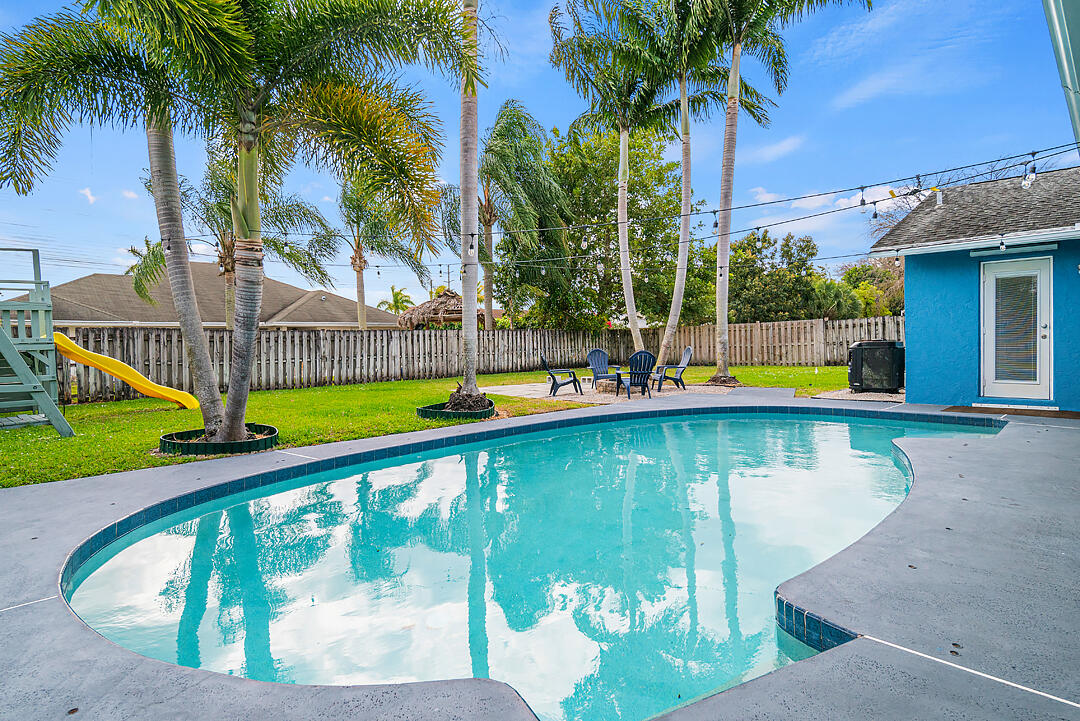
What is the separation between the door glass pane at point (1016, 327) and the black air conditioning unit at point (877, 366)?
1.70 m

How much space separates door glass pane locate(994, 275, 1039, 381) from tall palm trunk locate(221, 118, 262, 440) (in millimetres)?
9651

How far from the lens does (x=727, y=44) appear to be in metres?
12.5

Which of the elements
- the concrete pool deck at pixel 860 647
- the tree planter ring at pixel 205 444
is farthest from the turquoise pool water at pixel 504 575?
the tree planter ring at pixel 205 444

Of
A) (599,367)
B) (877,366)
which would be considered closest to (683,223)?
(599,367)

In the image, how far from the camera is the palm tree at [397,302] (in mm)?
39125

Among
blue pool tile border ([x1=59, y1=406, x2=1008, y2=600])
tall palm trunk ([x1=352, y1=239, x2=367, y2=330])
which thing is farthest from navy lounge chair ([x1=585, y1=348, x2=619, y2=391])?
tall palm trunk ([x1=352, y1=239, x2=367, y2=330])

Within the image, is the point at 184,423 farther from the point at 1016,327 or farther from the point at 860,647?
the point at 1016,327

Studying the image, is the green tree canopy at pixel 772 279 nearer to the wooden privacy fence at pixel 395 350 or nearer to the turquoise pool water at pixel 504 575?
the wooden privacy fence at pixel 395 350

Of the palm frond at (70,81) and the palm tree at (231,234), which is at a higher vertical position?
the palm tree at (231,234)

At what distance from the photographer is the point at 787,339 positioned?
62.9ft

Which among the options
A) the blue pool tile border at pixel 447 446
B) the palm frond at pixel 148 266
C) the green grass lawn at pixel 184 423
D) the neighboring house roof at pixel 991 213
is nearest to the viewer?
the blue pool tile border at pixel 447 446

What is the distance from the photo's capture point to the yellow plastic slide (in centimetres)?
882

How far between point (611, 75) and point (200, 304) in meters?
15.9

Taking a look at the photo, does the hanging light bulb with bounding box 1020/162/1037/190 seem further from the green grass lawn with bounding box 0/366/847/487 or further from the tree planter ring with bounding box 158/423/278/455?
the tree planter ring with bounding box 158/423/278/455
